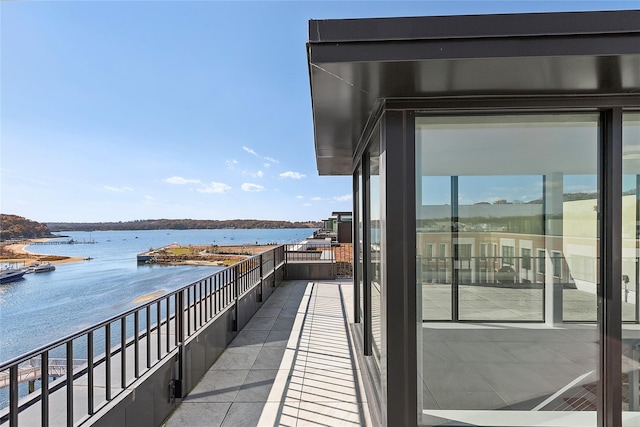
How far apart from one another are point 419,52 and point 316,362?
3.02 m

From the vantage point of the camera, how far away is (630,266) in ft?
5.98

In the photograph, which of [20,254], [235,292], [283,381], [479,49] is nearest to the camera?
[479,49]

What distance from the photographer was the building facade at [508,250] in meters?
1.80

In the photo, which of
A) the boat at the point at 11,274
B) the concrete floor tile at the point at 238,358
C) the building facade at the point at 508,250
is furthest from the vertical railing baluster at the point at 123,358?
the boat at the point at 11,274

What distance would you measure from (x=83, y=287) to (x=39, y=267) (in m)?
3.12

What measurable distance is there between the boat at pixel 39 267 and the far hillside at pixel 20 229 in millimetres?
3202

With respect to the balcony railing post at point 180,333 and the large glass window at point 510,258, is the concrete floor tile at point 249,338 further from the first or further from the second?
the large glass window at point 510,258

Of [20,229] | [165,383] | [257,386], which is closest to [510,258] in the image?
[257,386]

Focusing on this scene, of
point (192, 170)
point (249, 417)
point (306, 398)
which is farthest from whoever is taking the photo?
point (192, 170)

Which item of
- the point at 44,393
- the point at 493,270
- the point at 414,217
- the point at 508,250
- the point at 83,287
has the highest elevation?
the point at 414,217

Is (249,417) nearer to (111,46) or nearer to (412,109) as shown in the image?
(412,109)

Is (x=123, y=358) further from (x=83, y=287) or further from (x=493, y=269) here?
(x=83, y=287)

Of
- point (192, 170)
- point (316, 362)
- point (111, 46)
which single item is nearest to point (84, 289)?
point (111, 46)

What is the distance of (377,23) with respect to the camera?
1.39m
